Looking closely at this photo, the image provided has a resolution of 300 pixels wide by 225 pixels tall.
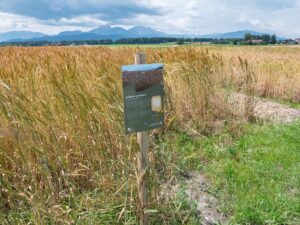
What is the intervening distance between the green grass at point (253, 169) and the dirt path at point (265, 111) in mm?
417

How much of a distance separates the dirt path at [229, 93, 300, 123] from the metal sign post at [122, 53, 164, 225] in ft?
10.2

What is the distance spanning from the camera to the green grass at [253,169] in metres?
2.69

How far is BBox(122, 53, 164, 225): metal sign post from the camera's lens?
6.76ft

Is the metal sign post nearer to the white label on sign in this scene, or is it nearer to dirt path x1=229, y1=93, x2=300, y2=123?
the white label on sign

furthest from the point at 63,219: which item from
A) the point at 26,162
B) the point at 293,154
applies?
the point at 293,154

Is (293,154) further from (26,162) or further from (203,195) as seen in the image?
(26,162)

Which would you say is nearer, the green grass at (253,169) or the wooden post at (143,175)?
the wooden post at (143,175)

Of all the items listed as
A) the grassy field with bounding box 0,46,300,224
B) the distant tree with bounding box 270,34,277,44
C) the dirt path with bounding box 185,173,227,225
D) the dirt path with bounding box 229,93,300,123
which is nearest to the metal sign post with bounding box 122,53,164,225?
the grassy field with bounding box 0,46,300,224

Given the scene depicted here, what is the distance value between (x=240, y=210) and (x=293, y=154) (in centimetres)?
161

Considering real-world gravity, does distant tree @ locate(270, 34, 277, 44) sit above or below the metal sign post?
below

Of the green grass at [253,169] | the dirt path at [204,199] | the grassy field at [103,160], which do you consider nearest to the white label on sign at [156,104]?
the grassy field at [103,160]

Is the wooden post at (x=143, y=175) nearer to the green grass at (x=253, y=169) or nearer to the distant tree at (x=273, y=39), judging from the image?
the green grass at (x=253, y=169)

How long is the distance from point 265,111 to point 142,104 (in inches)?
168

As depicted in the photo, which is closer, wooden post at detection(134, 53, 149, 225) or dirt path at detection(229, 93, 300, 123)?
wooden post at detection(134, 53, 149, 225)
